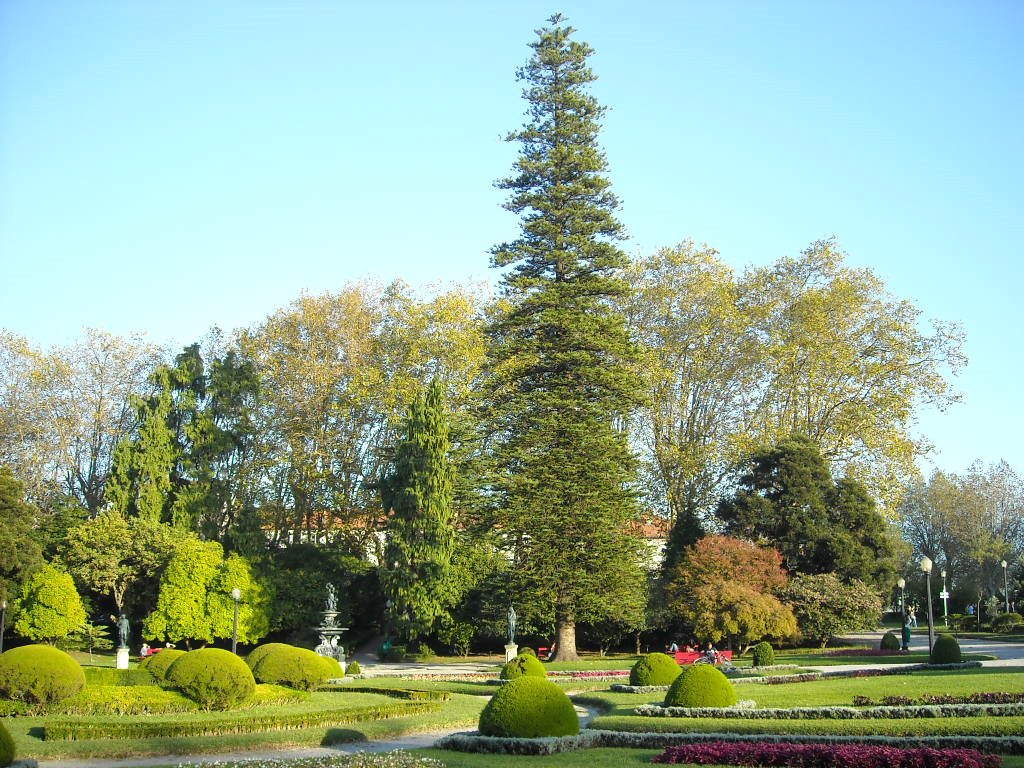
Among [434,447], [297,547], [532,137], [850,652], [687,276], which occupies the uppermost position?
[532,137]

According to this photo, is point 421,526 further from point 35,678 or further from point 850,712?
point 850,712

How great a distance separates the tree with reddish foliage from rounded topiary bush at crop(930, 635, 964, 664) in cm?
853

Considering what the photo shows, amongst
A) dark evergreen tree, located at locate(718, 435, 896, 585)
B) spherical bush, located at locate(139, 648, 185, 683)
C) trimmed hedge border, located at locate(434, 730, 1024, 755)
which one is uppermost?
dark evergreen tree, located at locate(718, 435, 896, 585)

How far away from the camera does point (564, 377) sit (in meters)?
35.5

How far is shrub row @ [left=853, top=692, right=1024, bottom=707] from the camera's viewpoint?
15.6m

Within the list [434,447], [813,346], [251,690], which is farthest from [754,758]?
[813,346]

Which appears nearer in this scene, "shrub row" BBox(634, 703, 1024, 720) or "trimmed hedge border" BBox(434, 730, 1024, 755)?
"trimmed hedge border" BBox(434, 730, 1024, 755)

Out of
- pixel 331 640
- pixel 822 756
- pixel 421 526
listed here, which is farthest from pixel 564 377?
pixel 822 756

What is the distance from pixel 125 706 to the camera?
17.4m

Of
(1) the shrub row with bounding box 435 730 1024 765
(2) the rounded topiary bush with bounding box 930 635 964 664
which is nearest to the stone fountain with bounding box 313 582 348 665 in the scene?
(2) the rounded topiary bush with bounding box 930 635 964 664

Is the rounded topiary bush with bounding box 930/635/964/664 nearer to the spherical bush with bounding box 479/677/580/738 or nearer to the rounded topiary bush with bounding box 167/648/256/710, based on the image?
the spherical bush with bounding box 479/677/580/738

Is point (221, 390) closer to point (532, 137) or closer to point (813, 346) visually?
point (532, 137)

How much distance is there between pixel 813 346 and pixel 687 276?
5829 mm

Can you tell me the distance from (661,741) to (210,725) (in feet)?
22.8
